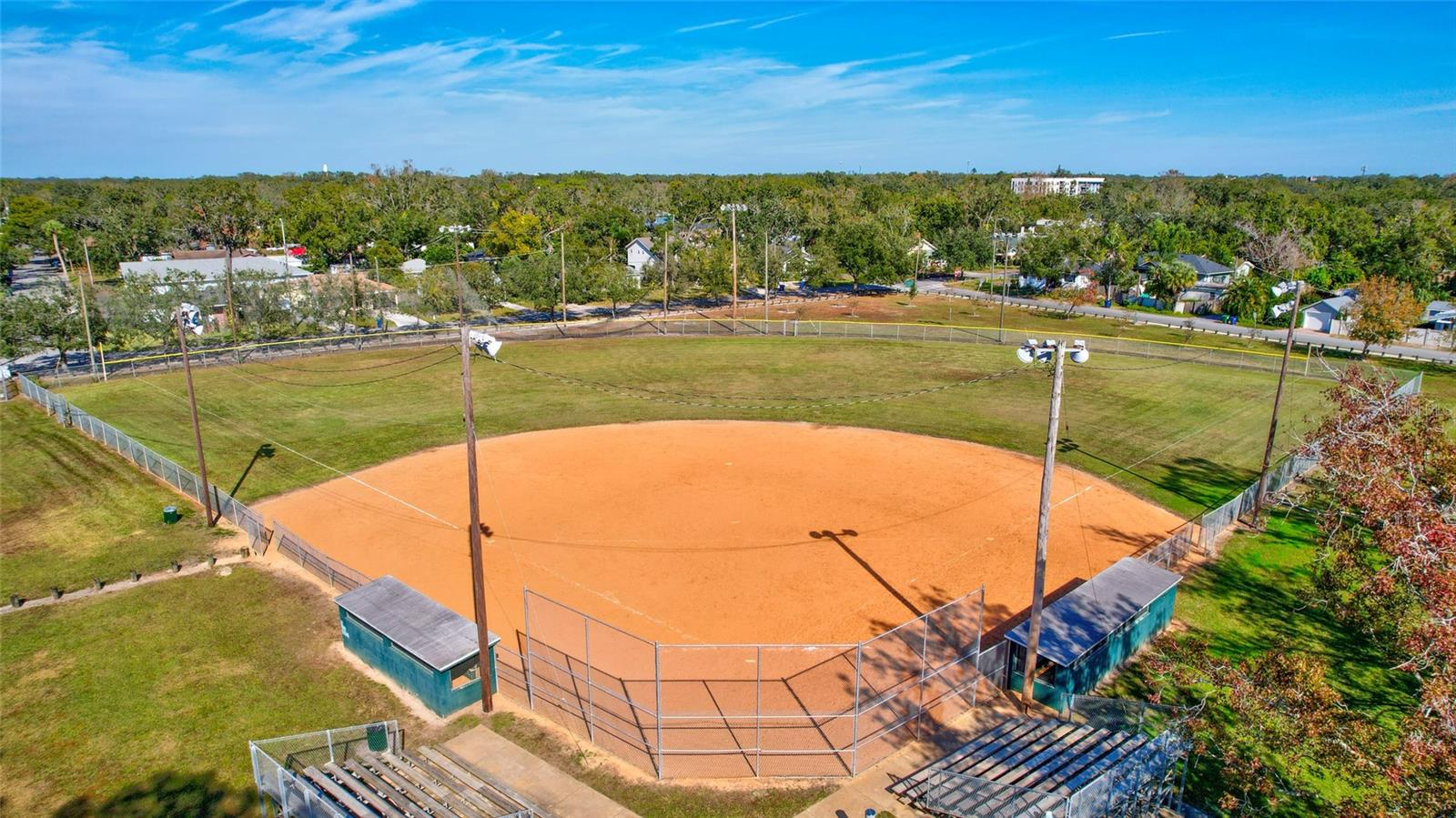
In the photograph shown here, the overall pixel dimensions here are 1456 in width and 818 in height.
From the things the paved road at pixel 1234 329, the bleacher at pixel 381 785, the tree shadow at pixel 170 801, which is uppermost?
the paved road at pixel 1234 329

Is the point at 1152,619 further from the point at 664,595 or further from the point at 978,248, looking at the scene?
the point at 978,248

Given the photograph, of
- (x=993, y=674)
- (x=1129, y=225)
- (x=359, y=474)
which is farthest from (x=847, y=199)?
(x=993, y=674)

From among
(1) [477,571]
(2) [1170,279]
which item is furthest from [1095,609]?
(2) [1170,279]

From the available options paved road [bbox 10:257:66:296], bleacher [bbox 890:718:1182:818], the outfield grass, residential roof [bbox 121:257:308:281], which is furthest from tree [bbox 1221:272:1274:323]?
paved road [bbox 10:257:66:296]

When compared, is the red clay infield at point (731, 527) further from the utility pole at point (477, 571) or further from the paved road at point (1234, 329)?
the paved road at point (1234, 329)

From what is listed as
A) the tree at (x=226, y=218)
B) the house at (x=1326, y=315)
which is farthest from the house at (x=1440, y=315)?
the tree at (x=226, y=218)

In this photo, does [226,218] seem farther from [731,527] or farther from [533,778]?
[533,778]
